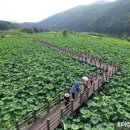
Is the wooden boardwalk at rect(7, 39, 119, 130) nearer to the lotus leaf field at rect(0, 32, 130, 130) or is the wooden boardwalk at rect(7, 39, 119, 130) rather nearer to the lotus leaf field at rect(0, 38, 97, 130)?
the lotus leaf field at rect(0, 32, 130, 130)

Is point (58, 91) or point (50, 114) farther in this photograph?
point (58, 91)

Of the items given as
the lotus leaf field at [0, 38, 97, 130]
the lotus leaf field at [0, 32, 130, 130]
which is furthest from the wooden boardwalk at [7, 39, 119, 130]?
the lotus leaf field at [0, 38, 97, 130]

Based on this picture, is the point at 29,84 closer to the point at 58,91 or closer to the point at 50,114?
the point at 58,91

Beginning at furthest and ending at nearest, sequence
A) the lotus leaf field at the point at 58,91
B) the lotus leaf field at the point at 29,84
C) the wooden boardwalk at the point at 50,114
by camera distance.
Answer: the lotus leaf field at the point at 29,84
the lotus leaf field at the point at 58,91
the wooden boardwalk at the point at 50,114

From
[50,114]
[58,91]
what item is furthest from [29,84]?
[50,114]

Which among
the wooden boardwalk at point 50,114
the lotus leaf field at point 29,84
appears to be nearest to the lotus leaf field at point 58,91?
the lotus leaf field at point 29,84

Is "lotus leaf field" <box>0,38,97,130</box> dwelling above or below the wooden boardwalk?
below

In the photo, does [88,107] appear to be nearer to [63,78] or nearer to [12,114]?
[12,114]

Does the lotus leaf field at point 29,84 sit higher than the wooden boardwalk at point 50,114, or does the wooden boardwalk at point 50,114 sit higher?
the wooden boardwalk at point 50,114

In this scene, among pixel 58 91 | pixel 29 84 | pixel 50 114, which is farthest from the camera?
pixel 29 84

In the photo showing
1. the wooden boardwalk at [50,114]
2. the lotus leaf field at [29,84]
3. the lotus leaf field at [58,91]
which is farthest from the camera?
the lotus leaf field at [29,84]

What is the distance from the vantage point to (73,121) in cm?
1808

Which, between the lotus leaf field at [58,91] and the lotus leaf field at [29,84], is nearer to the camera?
the lotus leaf field at [58,91]

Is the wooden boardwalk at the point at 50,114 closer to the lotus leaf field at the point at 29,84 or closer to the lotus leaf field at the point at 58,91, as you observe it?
the lotus leaf field at the point at 58,91
